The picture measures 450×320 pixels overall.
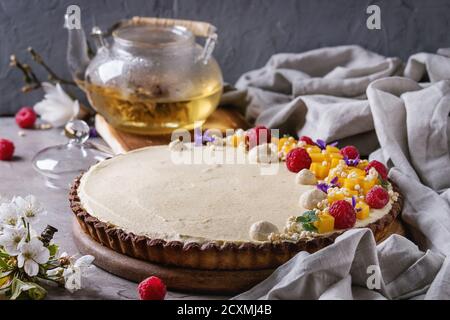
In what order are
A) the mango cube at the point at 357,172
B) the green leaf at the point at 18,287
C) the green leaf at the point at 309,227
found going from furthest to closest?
the mango cube at the point at 357,172
the green leaf at the point at 309,227
the green leaf at the point at 18,287

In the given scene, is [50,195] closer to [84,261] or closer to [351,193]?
[84,261]

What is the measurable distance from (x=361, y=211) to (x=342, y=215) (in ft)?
0.28

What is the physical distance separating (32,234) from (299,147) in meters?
0.76

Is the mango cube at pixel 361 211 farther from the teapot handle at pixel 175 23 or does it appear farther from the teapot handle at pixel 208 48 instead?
the teapot handle at pixel 175 23

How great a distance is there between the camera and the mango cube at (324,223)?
178 centimetres

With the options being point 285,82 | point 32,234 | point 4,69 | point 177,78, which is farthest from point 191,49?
point 32,234

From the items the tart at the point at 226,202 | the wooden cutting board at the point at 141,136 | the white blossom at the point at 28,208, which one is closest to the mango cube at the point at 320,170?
the tart at the point at 226,202

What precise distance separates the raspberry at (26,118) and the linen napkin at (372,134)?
660 mm

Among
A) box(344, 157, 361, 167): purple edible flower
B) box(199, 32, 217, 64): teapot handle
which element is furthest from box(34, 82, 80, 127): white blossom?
box(344, 157, 361, 167): purple edible flower

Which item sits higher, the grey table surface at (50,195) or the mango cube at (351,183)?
the mango cube at (351,183)

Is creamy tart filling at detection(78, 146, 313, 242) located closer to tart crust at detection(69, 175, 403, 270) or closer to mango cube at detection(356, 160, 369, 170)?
tart crust at detection(69, 175, 403, 270)

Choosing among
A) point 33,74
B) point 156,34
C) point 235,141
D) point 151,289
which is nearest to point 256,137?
point 235,141

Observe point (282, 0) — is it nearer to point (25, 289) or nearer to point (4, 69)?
point (4, 69)

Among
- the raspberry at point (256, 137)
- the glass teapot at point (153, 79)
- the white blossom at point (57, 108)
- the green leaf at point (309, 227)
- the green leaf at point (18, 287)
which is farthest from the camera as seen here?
the white blossom at point (57, 108)
